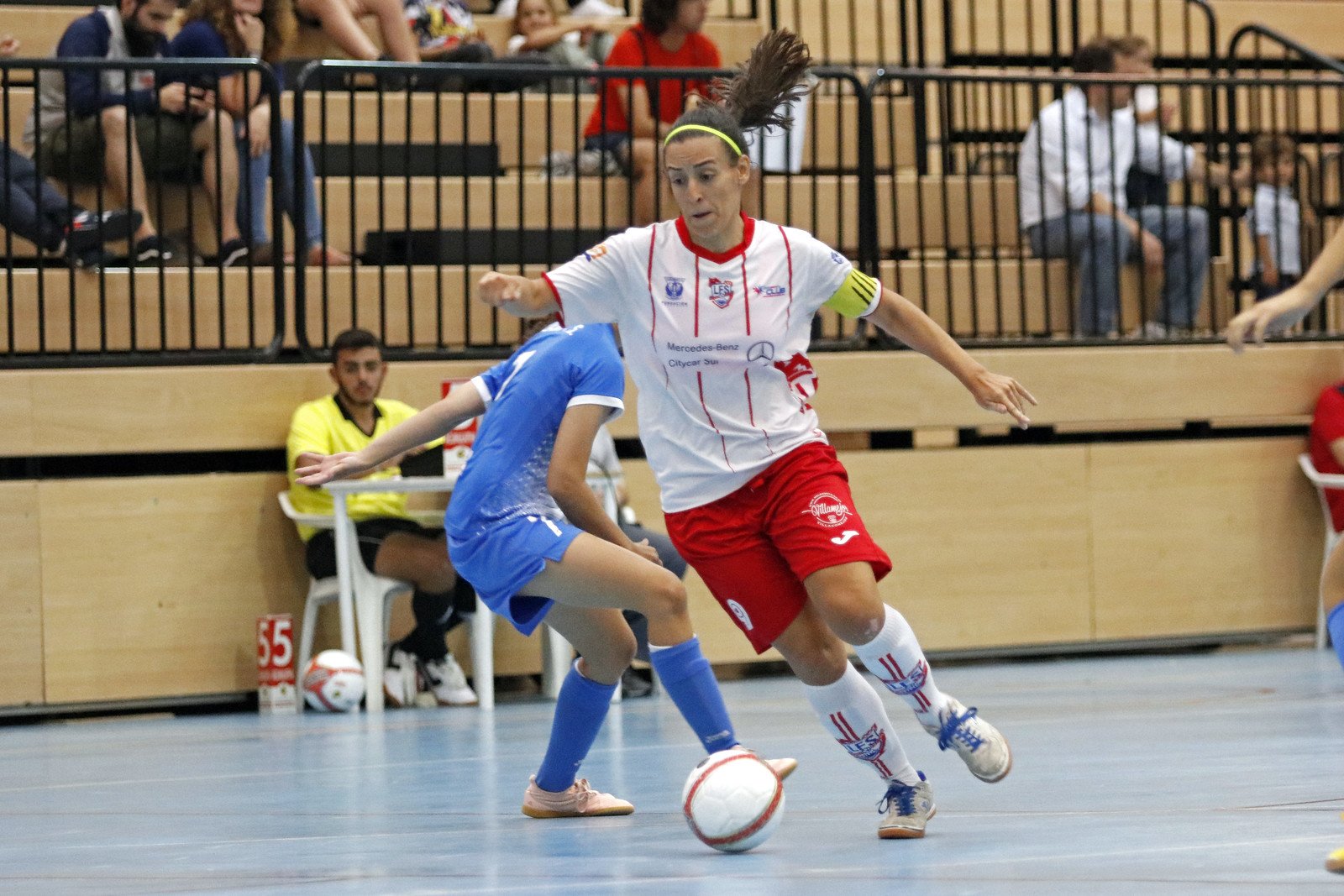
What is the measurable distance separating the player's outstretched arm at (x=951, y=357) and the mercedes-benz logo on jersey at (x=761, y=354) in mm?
310

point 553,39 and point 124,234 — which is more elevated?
point 553,39

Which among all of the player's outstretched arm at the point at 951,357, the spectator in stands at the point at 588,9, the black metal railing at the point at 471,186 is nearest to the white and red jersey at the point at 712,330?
the player's outstretched arm at the point at 951,357

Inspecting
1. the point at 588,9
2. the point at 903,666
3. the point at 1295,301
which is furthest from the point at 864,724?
the point at 588,9

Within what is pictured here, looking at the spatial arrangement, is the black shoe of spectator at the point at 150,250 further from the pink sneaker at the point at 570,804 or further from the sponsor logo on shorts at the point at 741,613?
the sponsor logo on shorts at the point at 741,613

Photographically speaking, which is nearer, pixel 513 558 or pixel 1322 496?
pixel 513 558

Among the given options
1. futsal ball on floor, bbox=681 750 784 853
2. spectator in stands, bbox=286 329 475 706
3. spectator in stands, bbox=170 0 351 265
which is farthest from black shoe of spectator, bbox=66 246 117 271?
futsal ball on floor, bbox=681 750 784 853

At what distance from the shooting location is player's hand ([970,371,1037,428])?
460cm

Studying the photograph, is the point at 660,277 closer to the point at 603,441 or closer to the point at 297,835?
the point at 297,835

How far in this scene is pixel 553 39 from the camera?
36.4 ft

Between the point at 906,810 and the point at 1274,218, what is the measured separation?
7477 millimetres

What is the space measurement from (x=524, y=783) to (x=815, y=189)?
4.95 m

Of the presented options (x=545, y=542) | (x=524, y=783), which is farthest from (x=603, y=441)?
(x=545, y=542)

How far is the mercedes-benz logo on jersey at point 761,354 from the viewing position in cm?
471

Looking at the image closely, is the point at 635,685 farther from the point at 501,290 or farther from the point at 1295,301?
the point at 1295,301
